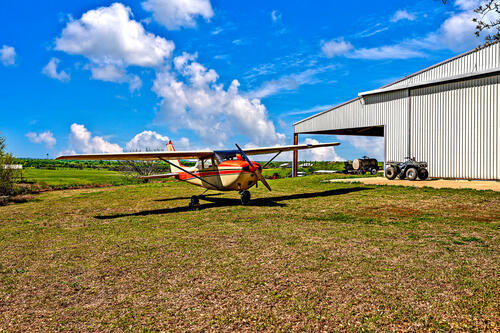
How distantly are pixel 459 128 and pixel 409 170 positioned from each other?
450 cm

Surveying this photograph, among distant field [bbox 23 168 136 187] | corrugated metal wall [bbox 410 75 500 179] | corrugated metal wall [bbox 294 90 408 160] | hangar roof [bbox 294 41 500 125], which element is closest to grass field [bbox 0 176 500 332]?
corrugated metal wall [bbox 410 75 500 179]

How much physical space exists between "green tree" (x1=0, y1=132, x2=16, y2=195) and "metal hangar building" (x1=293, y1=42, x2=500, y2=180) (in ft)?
91.5

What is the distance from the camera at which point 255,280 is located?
14.9 feet

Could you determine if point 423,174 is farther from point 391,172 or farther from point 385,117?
point 385,117

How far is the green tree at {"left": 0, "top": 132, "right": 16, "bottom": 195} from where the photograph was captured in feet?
68.5

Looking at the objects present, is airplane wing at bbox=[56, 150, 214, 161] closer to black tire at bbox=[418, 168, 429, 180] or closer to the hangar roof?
black tire at bbox=[418, 168, 429, 180]

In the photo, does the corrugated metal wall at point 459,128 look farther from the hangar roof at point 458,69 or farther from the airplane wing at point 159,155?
the airplane wing at point 159,155

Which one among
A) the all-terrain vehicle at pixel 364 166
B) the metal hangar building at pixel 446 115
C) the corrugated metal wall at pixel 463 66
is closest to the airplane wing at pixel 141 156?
the metal hangar building at pixel 446 115

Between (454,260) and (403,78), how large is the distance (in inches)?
905

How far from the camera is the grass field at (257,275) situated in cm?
346

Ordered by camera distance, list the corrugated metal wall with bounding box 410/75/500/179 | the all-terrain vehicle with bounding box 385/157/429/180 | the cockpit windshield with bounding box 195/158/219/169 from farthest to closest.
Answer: the all-terrain vehicle with bounding box 385/157/429/180
the corrugated metal wall with bounding box 410/75/500/179
the cockpit windshield with bounding box 195/158/219/169

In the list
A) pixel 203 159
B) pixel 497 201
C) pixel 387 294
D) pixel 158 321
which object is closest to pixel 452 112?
pixel 497 201

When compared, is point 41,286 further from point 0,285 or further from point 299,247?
point 299,247

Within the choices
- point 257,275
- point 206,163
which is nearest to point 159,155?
point 206,163
